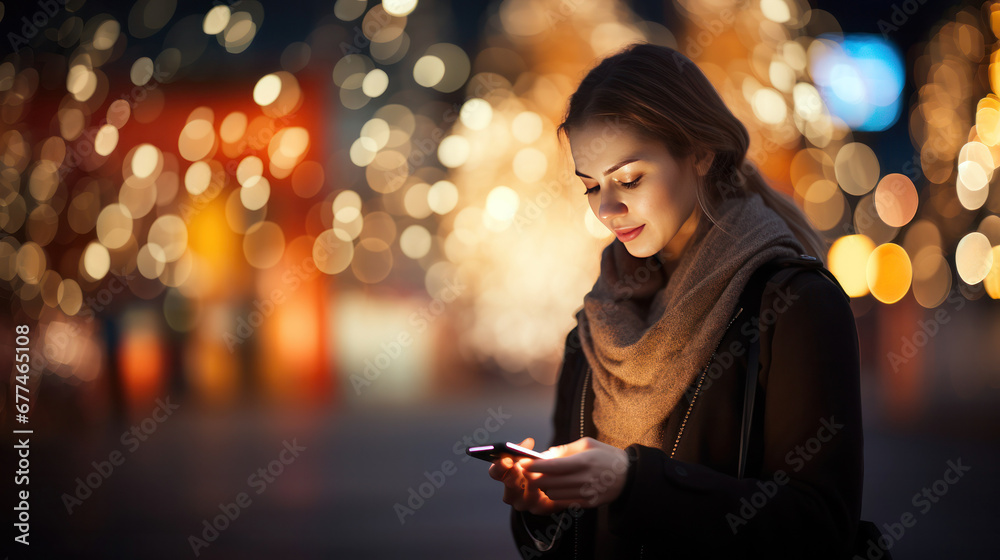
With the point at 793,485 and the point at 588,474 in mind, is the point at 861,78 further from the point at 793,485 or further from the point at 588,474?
the point at 588,474

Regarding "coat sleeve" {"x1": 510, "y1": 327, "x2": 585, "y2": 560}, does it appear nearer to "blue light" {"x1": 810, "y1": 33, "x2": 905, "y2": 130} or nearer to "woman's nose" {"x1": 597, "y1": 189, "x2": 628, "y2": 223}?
"woman's nose" {"x1": 597, "y1": 189, "x2": 628, "y2": 223}

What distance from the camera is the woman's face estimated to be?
4.74 feet

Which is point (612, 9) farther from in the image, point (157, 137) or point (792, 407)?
point (792, 407)

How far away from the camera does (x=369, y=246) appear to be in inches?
358

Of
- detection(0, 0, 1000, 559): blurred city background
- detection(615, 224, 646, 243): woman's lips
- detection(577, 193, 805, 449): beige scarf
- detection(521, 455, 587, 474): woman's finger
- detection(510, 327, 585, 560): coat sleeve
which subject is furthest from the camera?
detection(0, 0, 1000, 559): blurred city background

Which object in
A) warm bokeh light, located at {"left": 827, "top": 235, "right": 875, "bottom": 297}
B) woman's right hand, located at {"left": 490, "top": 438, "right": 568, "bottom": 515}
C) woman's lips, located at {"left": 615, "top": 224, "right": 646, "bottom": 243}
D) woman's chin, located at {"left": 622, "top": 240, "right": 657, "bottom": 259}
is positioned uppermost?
warm bokeh light, located at {"left": 827, "top": 235, "right": 875, "bottom": 297}

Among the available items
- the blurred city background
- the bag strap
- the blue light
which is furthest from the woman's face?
the blue light

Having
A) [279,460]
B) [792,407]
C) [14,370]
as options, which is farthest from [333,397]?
[792,407]

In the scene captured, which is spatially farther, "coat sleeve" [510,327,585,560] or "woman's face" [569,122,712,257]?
"coat sleeve" [510,327,585,560]

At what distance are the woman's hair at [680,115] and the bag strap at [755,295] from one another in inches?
7.6

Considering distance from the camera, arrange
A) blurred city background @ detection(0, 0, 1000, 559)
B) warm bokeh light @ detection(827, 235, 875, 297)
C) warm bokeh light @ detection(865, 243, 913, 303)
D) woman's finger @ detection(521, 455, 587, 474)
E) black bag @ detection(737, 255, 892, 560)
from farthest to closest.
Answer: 1. warm bokeh light @ detection(865, 243, 913, 303)
2. warm bokeh light @ detection(827, 235, 875, 297)
3. blurred city background @ detection(0, 0, 1000, 559)
4. black bag @ detection(737, 255, 892, 560)
5. woman's finger @ detection(521, 455, 587, 474)

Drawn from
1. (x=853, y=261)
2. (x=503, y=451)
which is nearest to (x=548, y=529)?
(x=503, y=451)

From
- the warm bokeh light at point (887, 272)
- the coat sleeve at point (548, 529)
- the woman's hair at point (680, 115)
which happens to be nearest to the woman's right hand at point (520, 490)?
the coat sleeve at point (548, 529)

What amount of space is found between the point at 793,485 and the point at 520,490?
0.54 m
